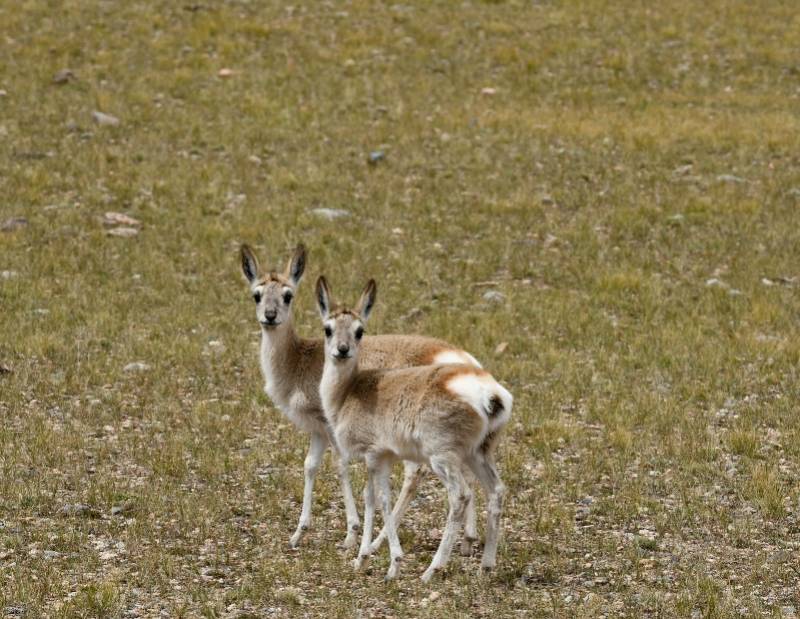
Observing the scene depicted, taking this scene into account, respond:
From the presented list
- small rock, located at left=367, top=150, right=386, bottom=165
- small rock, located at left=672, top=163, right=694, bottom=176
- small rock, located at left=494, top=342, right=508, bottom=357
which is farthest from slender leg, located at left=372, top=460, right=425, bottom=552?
small rock, located at left=672, top=163, right=694, bottom=176

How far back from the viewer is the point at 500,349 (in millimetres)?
18047

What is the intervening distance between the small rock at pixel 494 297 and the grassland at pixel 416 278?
12 cm

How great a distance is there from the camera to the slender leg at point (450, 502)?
10.7m

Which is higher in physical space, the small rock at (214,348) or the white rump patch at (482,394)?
the white rump patch at (482,394)

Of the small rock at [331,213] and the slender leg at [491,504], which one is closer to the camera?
the slender leg at [491,504]

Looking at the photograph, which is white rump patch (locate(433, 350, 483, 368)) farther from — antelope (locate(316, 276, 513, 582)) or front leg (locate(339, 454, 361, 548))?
front leg (locate(339, 454, 361, 548))

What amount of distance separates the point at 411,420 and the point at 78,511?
11.7ft

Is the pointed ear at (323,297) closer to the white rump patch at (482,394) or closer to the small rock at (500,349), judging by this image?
the white rump patch at (482,394)

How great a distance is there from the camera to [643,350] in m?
18.2

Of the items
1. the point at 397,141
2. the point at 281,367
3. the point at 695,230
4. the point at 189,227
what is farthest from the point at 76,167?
the point at 281,367

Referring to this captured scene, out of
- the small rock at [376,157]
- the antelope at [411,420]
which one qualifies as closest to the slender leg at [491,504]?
the antelope at [411,420]

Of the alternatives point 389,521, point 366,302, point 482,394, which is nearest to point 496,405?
point 482,394

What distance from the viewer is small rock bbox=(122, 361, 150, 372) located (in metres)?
17.2

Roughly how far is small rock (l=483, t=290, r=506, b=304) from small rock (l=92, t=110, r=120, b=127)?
10974 millimetres
